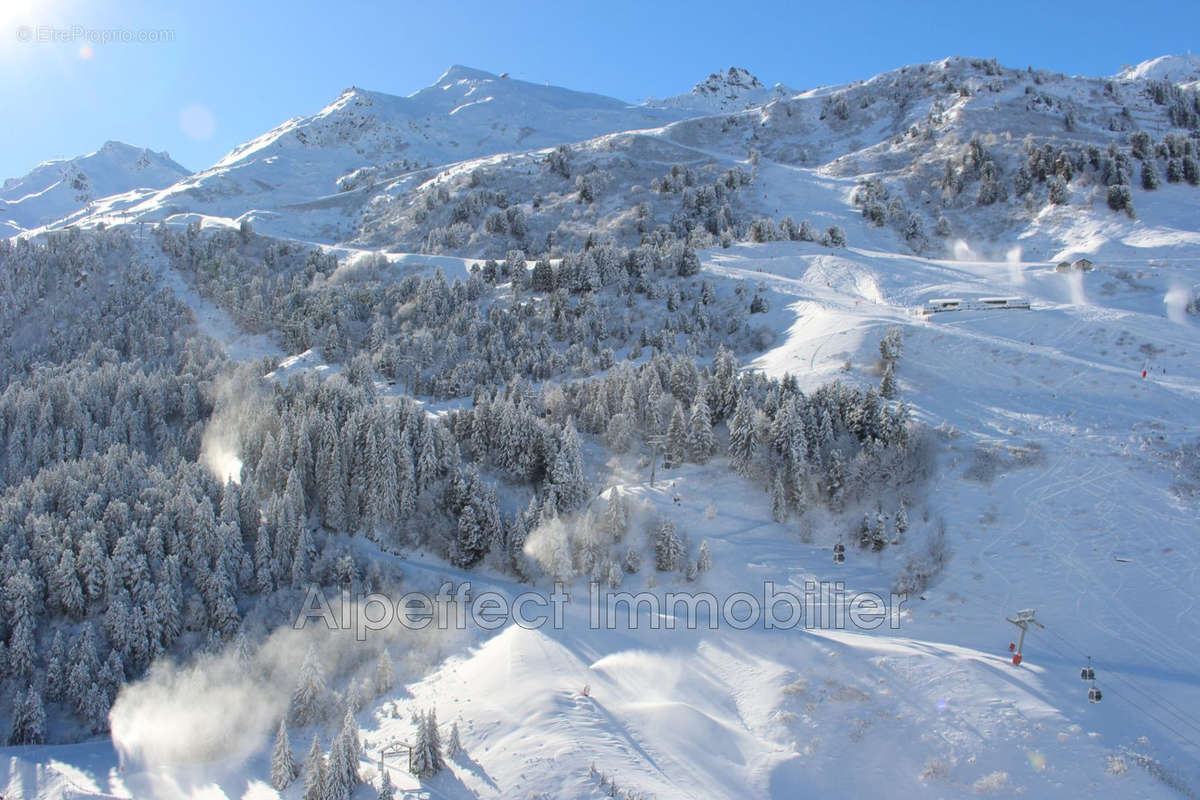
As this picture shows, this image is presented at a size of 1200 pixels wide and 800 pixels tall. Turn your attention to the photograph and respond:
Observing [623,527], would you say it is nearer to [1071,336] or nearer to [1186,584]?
[1186,584]

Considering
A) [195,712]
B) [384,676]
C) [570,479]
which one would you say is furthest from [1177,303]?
[195,712]

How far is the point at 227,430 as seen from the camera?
5791cm

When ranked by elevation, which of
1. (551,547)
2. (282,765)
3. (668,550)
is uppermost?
(668,550)

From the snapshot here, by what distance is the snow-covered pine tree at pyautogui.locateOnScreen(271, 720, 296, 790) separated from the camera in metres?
28.1

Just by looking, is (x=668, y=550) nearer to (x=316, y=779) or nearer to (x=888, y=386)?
(x=888, y=386)

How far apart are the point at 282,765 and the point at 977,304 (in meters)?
68.4

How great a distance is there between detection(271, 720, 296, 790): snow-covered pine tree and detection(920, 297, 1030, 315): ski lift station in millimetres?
65001

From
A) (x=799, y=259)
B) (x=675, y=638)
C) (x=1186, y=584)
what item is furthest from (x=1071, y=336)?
(x=675, y=638)

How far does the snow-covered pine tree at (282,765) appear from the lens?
92.1 ft

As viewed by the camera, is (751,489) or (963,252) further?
(963,252)

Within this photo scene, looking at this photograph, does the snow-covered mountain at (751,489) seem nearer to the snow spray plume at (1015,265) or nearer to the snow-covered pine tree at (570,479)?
the snow spray plume at (1015,265)

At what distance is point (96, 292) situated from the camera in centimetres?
8950

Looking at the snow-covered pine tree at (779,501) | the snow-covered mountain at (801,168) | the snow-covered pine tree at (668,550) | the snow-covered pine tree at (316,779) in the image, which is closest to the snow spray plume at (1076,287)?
the snow-covered mountain at (801,168)

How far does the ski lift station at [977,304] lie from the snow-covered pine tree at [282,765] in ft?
213
